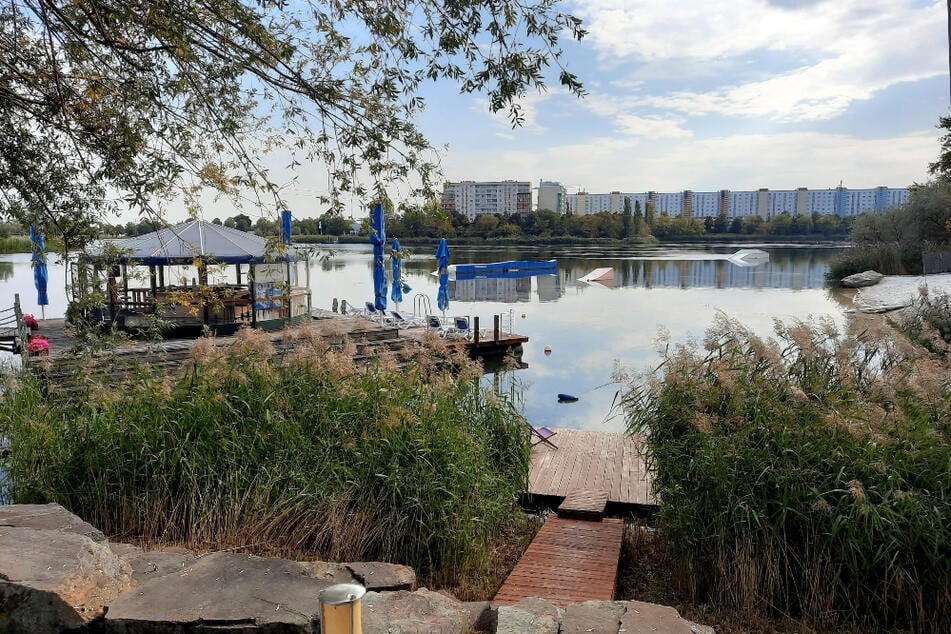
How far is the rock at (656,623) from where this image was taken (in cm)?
309

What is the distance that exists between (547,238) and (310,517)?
290 ft

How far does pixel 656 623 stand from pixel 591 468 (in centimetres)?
451

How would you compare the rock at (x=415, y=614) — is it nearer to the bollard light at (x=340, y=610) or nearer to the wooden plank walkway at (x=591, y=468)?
the bollard light at (x=340, y=610)

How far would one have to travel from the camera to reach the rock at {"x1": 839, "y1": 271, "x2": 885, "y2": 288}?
32781 millimetres

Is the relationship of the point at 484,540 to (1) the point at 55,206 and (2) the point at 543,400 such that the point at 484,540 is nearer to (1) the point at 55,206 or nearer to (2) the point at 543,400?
(1) the point at 55,206

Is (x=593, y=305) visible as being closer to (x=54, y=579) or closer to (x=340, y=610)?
(x=54, y=579)

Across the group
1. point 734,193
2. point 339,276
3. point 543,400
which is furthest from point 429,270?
point 734,193

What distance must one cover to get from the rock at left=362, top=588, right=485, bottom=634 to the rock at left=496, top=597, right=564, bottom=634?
0.18 m

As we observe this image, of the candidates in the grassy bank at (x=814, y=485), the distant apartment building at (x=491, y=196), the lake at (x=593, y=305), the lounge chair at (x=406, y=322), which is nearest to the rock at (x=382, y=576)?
the grassy bank at (x=814, y=485)

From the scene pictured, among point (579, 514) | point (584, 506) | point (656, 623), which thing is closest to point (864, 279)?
point (584, 506)

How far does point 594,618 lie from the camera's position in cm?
322

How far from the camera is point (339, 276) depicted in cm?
4762

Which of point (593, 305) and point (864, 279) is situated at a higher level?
point (864, 279)

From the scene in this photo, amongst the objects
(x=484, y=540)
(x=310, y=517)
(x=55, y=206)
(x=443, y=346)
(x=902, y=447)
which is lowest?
(x=484, y=540)
